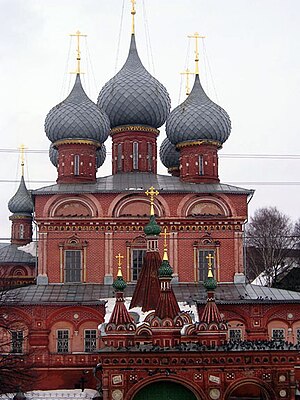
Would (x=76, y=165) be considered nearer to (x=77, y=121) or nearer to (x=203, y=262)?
(x=77, y=121)

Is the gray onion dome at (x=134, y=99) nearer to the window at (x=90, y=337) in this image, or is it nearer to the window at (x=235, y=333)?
the window at (x=90, y=337)

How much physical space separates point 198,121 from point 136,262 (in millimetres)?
5567

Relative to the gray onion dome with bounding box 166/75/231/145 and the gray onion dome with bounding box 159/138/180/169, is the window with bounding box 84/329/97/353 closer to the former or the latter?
the gray onion dome with bounding box 166/75/231/145

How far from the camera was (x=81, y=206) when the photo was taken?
2775cm

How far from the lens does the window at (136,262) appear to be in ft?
90.2

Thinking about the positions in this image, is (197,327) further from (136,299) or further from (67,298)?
(67,298)

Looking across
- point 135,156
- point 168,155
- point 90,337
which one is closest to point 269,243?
point 168,155

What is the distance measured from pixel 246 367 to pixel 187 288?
290 inches

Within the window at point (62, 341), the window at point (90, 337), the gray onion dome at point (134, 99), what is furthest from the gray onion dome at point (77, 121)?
the window at point (62, 341)

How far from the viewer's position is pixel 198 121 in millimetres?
29062

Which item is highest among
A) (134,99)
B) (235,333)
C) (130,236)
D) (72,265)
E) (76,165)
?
(134,99)

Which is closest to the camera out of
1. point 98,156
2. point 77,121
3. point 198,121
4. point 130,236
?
point 130,236

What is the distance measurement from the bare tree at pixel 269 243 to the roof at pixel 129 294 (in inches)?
499

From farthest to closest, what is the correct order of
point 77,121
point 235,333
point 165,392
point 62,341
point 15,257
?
point 15,257
point 77,121
point 235,333
point 62,341
point 165,392
